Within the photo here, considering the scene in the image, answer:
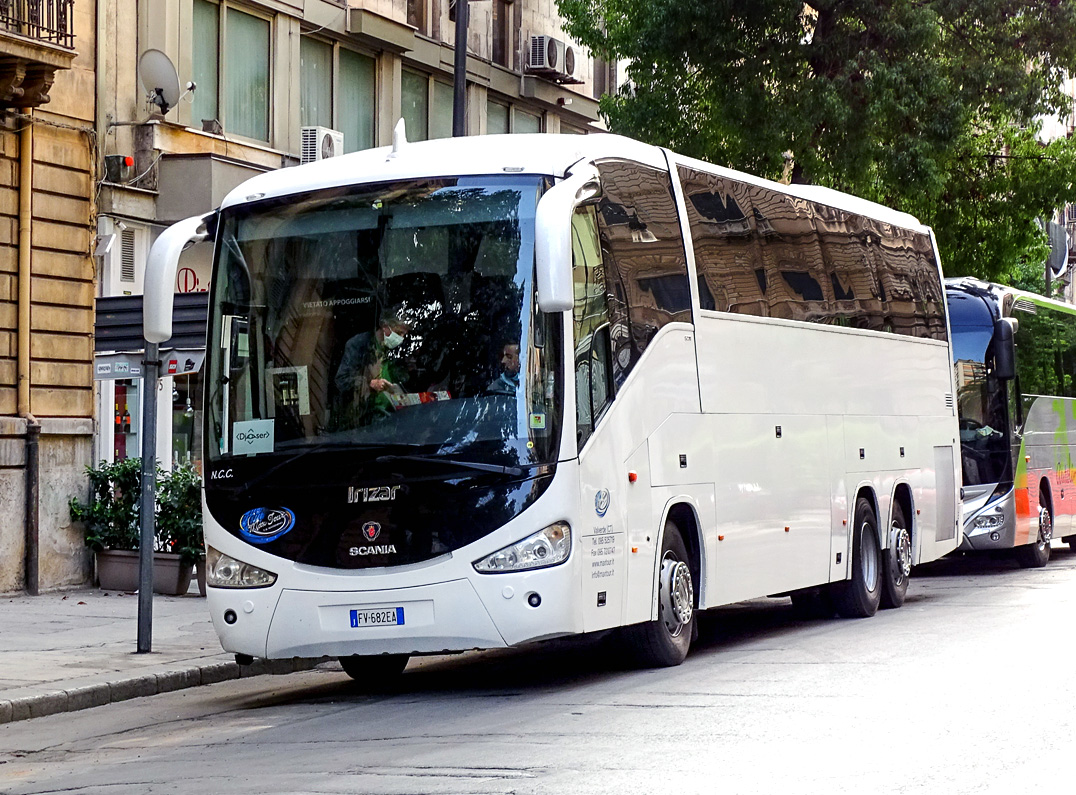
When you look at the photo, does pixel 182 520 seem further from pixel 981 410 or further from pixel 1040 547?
pixel 1040 547

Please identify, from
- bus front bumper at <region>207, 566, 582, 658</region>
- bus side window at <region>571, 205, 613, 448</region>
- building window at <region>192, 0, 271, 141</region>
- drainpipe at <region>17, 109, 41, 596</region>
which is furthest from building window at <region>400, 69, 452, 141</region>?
bus front bumper at <region>207, 566, 582, 658</region>

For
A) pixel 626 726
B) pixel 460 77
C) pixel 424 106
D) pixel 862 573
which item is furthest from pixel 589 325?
pixel 424 106

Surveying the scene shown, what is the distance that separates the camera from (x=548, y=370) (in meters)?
10.3

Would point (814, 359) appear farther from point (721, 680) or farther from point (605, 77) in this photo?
point (605, 77)

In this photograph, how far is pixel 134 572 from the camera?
1808cm

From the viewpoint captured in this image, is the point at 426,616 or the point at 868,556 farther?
the point at 868,556

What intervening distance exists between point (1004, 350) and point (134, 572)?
10409mm

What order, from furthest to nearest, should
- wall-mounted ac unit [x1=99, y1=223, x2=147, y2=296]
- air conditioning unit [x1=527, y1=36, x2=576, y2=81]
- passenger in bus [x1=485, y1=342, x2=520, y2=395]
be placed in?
air conditioning unit [x1=527, y1=36, x2=576, y2=81]
wall-mounted ac unit [x1=99, y1=223, x2=147, y2=296]
passenger in bus [x1=485, y1=342, x2=520, y2=395]

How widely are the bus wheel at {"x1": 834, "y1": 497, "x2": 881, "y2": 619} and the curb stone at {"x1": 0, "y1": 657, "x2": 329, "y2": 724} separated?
4.65 meters

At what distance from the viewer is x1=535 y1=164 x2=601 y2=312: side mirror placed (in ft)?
31.6

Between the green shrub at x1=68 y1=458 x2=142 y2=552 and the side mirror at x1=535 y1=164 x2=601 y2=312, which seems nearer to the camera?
the side mirror at x1=535 y1=164 x2=601 y2=312

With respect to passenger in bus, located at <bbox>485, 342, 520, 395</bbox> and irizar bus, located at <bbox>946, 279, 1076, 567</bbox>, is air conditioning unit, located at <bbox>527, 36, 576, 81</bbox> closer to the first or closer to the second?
irizar bus, located at <bbox>946, 279, 1076, 567</bbox>

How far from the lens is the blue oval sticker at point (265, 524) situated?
10531mm

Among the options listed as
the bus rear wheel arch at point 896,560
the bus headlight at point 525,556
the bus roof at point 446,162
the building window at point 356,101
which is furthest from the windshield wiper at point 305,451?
the building window at point 356,101
